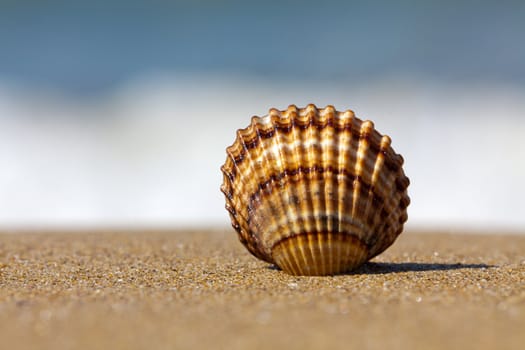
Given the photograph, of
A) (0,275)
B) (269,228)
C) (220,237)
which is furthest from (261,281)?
(220,237)

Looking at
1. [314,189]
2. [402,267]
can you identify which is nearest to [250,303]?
[314,189]

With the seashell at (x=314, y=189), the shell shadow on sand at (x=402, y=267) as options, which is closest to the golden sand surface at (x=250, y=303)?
the shell shadow on sand at (x=402, y=267)

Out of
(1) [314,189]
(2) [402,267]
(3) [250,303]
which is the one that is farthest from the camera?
(2) [402,267]

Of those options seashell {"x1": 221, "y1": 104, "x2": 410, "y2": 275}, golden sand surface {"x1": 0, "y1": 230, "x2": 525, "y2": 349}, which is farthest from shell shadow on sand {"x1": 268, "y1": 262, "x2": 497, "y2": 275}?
seashell {"x1": 221, "y1": 104, "x2": 410, "y2": 275}

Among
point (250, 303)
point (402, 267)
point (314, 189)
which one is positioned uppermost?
point (314, 189)

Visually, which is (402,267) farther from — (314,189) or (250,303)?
(250,303)
